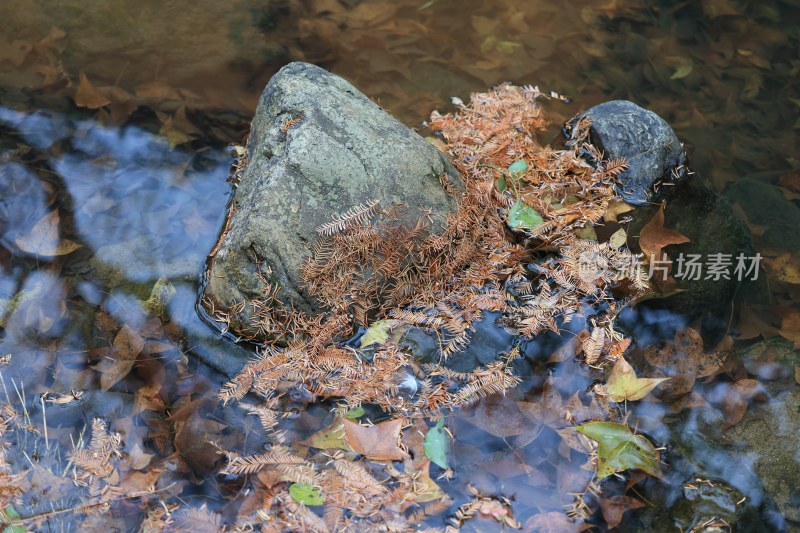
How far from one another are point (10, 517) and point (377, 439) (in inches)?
59.2

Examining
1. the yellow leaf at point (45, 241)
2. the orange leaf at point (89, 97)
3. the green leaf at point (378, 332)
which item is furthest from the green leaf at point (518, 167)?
the orange leaf at point (89, 97)

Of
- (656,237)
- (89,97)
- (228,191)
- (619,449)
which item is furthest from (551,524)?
(89,97)

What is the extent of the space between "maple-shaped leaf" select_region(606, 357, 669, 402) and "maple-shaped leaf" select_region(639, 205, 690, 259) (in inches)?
32.3

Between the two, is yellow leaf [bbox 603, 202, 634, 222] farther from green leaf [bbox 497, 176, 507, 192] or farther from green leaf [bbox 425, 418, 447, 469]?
green leaf [bbox 425, 418, 447, 469]

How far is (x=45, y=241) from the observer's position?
383 centimetres

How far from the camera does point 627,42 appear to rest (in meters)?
→ 5.41

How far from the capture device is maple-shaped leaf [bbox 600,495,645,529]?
2.70 metres

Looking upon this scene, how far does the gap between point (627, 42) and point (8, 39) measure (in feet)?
16.0

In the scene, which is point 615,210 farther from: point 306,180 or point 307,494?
point 307,494

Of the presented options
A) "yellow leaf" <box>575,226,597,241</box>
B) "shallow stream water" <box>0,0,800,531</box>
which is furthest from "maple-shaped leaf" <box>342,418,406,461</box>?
"yellow leaf" <box>575,226,597,241</box>

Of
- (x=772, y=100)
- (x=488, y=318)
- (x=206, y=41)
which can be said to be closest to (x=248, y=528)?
(x=488, y=318)

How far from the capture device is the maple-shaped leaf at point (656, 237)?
3.68 metres

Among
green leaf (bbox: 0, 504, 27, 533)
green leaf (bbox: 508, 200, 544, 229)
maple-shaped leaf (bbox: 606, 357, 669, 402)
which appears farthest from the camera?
green leaf (bbox: 508, 200, 544, 229)

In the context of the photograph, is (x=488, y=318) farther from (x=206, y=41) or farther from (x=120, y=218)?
(x=206, y=41)
